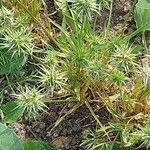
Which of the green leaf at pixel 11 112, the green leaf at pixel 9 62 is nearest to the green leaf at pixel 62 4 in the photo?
the green leaf at pixel 9 62

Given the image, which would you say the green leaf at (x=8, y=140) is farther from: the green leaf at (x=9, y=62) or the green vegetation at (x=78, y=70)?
the green leaf at (x=9, y=62)

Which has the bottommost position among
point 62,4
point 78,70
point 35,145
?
point 35,145

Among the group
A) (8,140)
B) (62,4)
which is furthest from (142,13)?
(8,140)

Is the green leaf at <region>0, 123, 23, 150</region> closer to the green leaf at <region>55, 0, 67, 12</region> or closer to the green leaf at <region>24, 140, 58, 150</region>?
the green leaf at <region>24, 140, 58, 150</region>

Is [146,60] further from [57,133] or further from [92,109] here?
[57,133]

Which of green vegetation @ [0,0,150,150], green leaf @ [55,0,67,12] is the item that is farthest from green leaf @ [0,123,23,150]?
green leaf @ [55,0,67,12]

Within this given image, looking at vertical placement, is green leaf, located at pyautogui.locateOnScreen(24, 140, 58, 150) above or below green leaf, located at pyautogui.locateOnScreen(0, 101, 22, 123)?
below

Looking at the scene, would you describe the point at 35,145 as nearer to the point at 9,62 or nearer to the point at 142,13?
the point at 9,62
